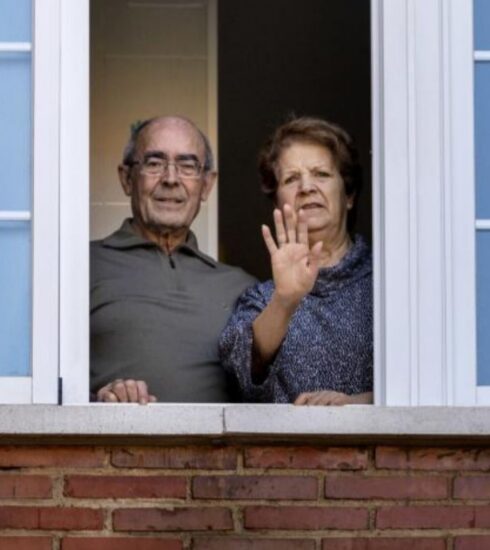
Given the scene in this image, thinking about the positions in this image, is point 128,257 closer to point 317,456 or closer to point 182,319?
point 182,319

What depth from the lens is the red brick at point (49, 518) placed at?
789 cm

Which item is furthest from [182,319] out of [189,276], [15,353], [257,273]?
[257,273]

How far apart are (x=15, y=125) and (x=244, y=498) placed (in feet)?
4.18

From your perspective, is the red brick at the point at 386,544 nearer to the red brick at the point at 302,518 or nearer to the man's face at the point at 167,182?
the red brick at the point at 302,518

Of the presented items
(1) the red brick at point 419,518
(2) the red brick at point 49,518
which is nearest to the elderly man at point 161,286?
(2) the red brick at point 49,518

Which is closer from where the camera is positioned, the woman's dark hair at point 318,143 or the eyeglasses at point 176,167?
the woman's dark hair at point 318,143

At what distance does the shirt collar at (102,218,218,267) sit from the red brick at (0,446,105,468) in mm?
1001

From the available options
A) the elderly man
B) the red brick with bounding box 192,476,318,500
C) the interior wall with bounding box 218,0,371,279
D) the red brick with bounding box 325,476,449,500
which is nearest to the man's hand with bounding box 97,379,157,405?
the elderly man

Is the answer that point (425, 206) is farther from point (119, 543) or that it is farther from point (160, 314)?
point (119, 543)

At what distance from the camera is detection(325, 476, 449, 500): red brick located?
7934mm

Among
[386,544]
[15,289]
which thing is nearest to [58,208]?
[15,289]

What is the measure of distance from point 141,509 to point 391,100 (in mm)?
1399

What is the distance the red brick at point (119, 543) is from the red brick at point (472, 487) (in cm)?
83

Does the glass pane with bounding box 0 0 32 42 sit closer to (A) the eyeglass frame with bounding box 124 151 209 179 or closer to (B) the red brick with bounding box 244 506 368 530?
(A) the eyeglass frame with bounding box 124 151 209 179
